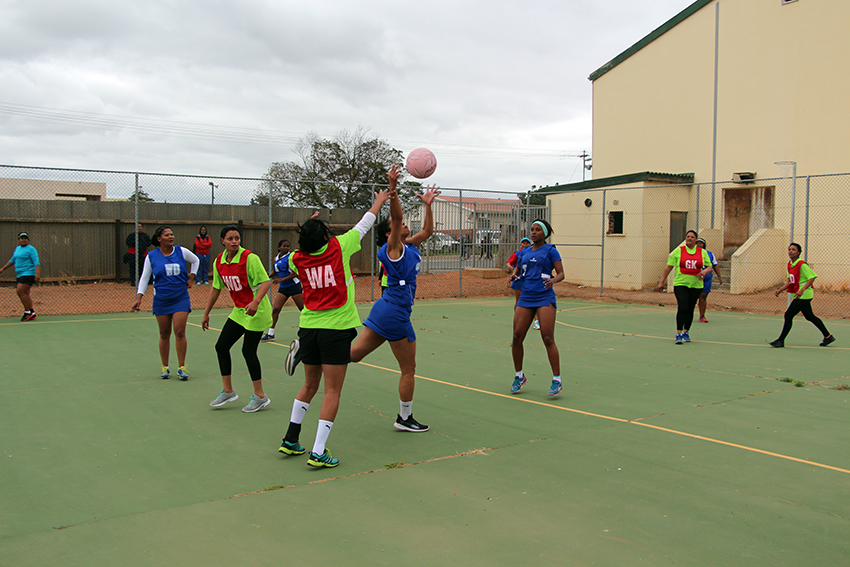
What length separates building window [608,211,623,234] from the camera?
73.6 feet

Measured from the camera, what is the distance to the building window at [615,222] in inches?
883

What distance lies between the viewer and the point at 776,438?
563 centimetres

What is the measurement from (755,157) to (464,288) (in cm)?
1049

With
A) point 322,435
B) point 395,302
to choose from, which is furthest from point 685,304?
point 322,435

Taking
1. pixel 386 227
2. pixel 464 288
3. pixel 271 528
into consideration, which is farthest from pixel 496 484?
pixel 464 288

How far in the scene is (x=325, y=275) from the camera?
4.88m

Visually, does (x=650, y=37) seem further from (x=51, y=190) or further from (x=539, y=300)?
(x=51, y=190)

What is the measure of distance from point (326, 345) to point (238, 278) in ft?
7.14

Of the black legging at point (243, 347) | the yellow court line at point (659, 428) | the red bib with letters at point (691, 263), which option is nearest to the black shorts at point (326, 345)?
the black legging at point (243, 347)

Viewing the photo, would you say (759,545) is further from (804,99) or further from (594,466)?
(804,99)

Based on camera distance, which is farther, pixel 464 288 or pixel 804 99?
pixel 464 288

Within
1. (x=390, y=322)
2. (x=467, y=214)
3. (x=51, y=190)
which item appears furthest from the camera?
(x=51, y=190)

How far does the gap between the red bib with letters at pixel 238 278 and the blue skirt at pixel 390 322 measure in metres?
1.67

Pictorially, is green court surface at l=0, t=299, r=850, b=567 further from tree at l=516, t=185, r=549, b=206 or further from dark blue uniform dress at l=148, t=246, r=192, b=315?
tree at l=516, t=185, r=549, b=206
